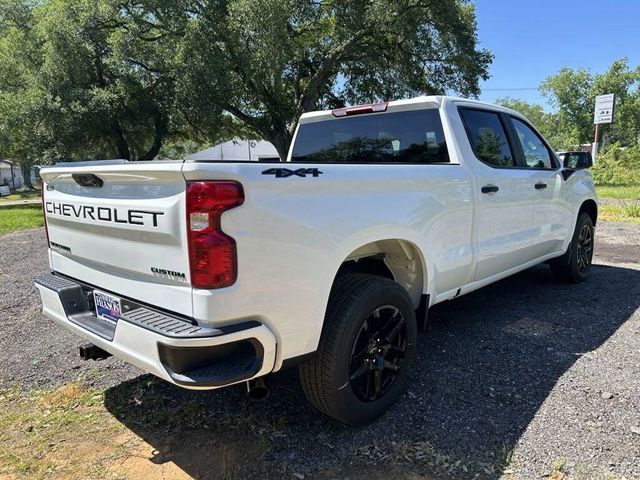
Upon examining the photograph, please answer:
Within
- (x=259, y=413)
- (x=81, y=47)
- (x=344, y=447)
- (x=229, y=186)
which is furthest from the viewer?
(x=81, y=47)

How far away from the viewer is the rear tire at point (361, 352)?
264 cm

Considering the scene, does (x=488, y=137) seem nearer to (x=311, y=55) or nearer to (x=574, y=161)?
(x=574, y=161)

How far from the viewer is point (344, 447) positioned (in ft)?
9.02

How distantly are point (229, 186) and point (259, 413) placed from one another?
5.49 ft

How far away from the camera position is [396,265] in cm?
344

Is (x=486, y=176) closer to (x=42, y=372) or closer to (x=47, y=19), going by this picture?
(x=42, y=372)

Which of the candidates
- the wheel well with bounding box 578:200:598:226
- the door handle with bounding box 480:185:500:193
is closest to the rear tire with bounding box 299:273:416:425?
the door handle with bounding box 480:185:500:193

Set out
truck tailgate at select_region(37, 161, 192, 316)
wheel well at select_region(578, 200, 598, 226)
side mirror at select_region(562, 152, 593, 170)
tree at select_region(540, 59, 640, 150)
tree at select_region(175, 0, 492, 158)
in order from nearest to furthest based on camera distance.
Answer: truck tailgate at select_region(37, 161, 192, 316)
side mirror at select_region(562, 152, 593, 170)
wheel well at select_region(578, 200, 598, 226)
tree at select_region(175, 0, 492, 158)
tree at select_region(540, 59, 640, 150)

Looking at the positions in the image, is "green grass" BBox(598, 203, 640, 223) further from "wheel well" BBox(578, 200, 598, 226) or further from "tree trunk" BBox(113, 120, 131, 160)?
"tree trunk" BBox(113, 120, 131, 160)

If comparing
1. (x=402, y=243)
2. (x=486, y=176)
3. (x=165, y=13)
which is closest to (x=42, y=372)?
(x=402, y=243)

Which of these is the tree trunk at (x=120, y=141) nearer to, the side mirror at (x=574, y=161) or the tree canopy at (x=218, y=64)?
the tree canopy at (x=218, y=64)

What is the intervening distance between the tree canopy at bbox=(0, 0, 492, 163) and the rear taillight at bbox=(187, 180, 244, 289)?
1486 cm

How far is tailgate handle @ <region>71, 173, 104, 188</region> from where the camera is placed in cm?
264

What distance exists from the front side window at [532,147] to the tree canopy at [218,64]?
41.0ft
